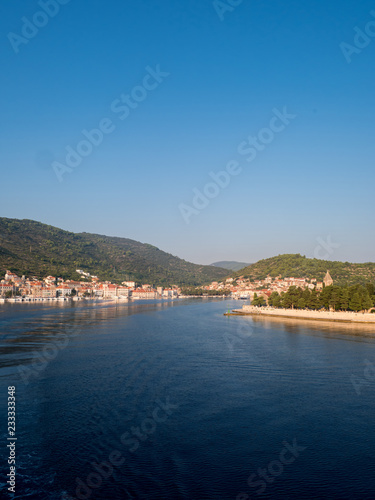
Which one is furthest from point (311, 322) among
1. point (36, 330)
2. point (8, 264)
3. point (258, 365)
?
point (8, 264)

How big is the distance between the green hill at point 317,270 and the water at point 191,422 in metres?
106

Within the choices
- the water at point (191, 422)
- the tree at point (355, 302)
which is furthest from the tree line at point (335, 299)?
the water at point (191, 422)

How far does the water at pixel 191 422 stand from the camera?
11.2m

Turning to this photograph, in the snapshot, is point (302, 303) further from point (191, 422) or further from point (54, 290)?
point (54, 290)

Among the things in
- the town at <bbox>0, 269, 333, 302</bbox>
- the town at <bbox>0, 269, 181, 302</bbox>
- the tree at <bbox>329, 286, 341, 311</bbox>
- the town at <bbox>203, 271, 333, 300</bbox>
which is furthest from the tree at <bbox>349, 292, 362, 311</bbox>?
the town at <bbox>0, 269, 181, 302</bbox>

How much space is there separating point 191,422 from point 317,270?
512 feet

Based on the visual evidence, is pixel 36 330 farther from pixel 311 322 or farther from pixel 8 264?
pixel 8 264

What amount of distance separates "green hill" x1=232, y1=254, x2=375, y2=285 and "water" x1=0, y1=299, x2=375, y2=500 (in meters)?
106

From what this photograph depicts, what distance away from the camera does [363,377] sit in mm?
22203

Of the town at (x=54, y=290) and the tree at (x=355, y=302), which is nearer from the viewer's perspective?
the tree at (x=355, y=302)

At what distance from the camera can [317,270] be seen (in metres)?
162

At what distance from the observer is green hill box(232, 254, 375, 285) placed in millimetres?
136200

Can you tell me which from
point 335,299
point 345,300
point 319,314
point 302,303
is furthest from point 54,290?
point 345,300

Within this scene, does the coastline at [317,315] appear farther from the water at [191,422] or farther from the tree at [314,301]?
the water at [191,422]
